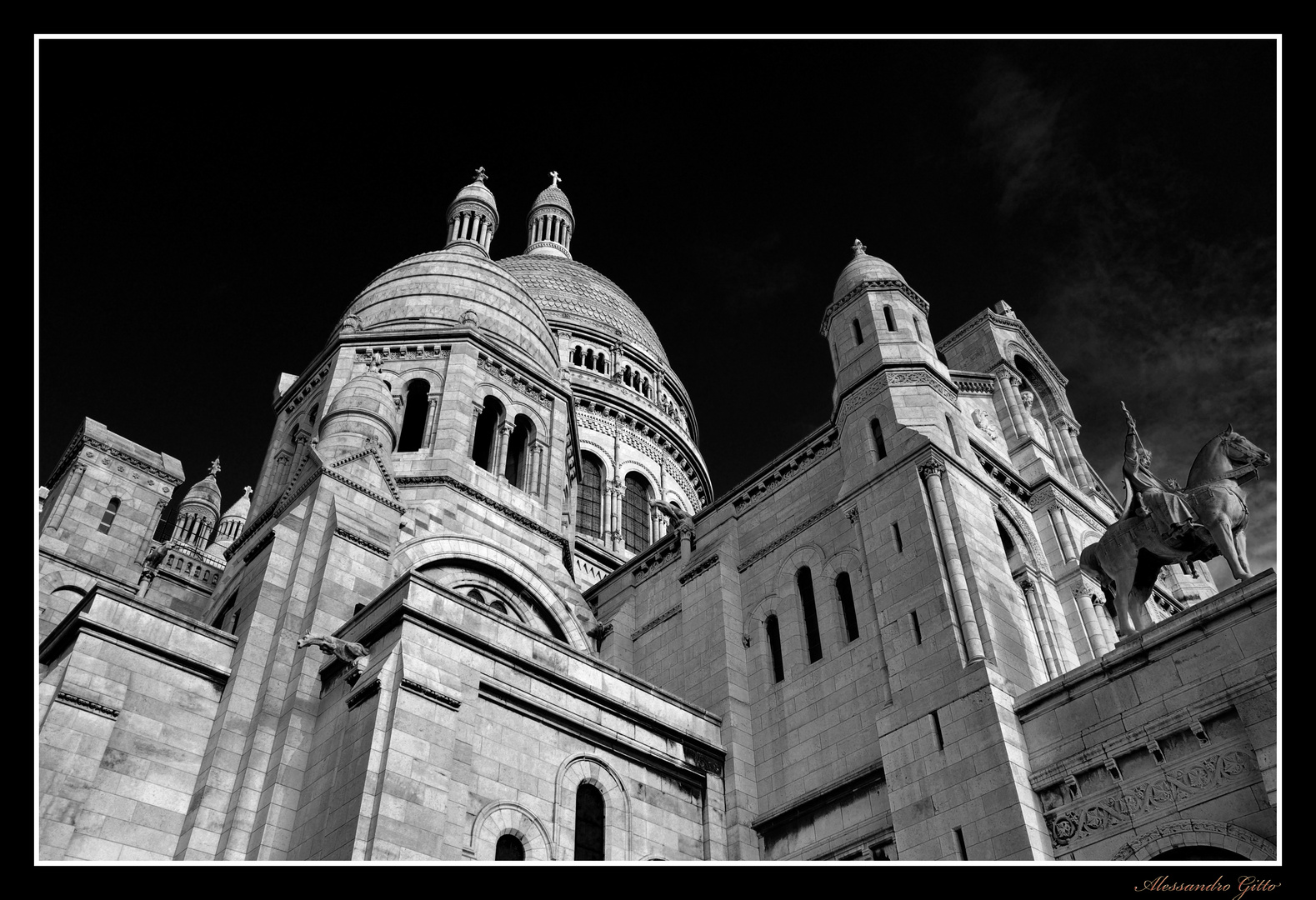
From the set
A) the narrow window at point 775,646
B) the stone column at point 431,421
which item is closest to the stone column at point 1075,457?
the narrow window at point 775,646

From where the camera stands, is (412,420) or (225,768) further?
(412,420)

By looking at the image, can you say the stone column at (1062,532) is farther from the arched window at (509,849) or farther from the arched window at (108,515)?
the arched window at (108,515)

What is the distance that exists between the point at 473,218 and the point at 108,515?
68.1 feet

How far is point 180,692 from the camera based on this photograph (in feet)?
59.5

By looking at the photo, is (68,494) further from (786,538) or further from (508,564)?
(786,538)

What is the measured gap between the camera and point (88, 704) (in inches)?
653

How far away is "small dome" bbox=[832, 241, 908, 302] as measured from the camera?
2767cm

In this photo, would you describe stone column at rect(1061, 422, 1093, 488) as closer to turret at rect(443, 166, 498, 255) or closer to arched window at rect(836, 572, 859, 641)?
arched window at rect(836, 572, 859, 641)

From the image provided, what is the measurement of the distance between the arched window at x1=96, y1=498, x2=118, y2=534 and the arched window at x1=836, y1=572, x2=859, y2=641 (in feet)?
66.7

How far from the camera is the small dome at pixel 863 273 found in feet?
90.8

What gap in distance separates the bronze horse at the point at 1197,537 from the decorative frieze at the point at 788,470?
7794 mm

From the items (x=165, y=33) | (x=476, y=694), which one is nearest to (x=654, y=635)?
(x=476, y=694)

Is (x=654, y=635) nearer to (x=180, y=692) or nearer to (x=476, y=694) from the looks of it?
(x=476, y=694)
